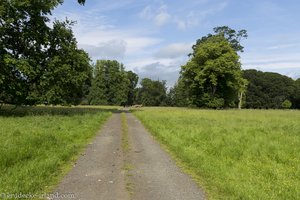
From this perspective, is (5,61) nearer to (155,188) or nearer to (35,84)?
(35,84)

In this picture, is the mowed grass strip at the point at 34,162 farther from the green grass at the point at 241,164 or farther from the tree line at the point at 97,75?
the tree line at the point at 97,75

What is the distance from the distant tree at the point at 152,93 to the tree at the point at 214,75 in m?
58.5

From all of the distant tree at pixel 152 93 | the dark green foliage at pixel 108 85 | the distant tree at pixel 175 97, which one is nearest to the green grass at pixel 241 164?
the dark green foliage at pixel 108 85

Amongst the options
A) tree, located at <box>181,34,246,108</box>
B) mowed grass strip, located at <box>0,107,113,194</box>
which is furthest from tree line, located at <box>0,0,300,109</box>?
mowed grass strip, located at <box>0,107,113,194</box>

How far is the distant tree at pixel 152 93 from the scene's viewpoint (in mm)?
127625

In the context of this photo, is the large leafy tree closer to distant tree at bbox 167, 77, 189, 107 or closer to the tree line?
the tree line

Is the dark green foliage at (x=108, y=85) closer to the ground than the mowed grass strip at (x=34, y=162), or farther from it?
farther from it

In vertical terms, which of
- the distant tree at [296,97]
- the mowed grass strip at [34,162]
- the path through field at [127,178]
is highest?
the distant tree at [296,97]

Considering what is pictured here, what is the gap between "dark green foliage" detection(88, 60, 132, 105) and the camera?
110312mm

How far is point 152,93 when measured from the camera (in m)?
130

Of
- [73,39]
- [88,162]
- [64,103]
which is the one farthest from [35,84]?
[88,162]

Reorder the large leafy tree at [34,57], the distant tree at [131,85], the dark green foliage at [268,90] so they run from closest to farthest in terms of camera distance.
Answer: the large leafy tree at [34,57] → the dark green foliage at [268,90] → the distant tree at [131,85]

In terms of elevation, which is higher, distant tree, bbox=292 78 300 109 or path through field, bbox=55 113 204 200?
distant tree, bbox=292 78 300 109

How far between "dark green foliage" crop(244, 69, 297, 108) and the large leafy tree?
8499 cm
